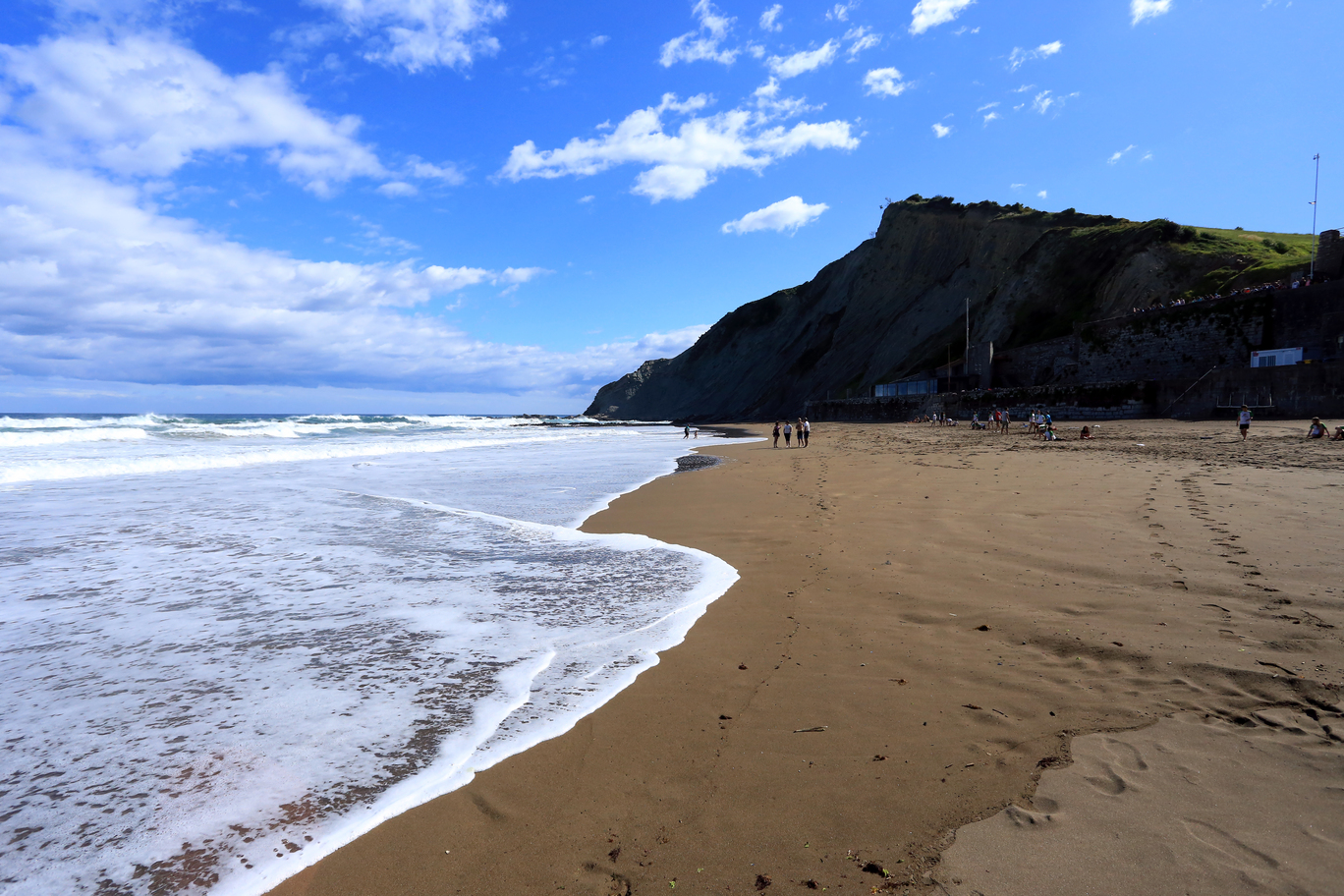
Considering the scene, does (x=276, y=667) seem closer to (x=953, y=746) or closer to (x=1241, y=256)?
(x=953, y=746)

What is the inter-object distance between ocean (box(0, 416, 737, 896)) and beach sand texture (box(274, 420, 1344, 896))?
309 mm

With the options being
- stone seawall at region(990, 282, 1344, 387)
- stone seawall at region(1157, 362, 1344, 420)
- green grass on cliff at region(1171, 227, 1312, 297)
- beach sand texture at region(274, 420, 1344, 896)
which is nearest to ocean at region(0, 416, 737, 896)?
beach sand texture at region(274, 420, 1344, 896)

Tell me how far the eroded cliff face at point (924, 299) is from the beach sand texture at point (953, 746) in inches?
1697

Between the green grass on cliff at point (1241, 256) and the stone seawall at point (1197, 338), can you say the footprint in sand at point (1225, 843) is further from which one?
the green grass on cliff at point (1241, 256)

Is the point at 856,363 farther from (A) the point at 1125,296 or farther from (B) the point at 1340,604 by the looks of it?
(B) the point at 1340,604

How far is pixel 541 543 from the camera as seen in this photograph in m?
7.40

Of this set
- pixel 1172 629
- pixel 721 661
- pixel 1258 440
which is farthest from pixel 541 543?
pixel 1258 440

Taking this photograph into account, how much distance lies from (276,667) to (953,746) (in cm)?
381

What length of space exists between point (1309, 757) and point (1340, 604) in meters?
2.45

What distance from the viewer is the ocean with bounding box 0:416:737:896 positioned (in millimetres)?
2453

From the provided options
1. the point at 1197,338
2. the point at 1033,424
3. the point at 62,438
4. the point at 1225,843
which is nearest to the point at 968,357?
the point at 1197,338

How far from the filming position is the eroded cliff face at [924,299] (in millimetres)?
42375

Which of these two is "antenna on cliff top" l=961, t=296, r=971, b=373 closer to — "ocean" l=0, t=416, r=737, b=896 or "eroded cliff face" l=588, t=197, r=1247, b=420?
"eroded cliff face" l=588, t=197, r=1247, b=420

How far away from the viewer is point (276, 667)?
3.93 m
